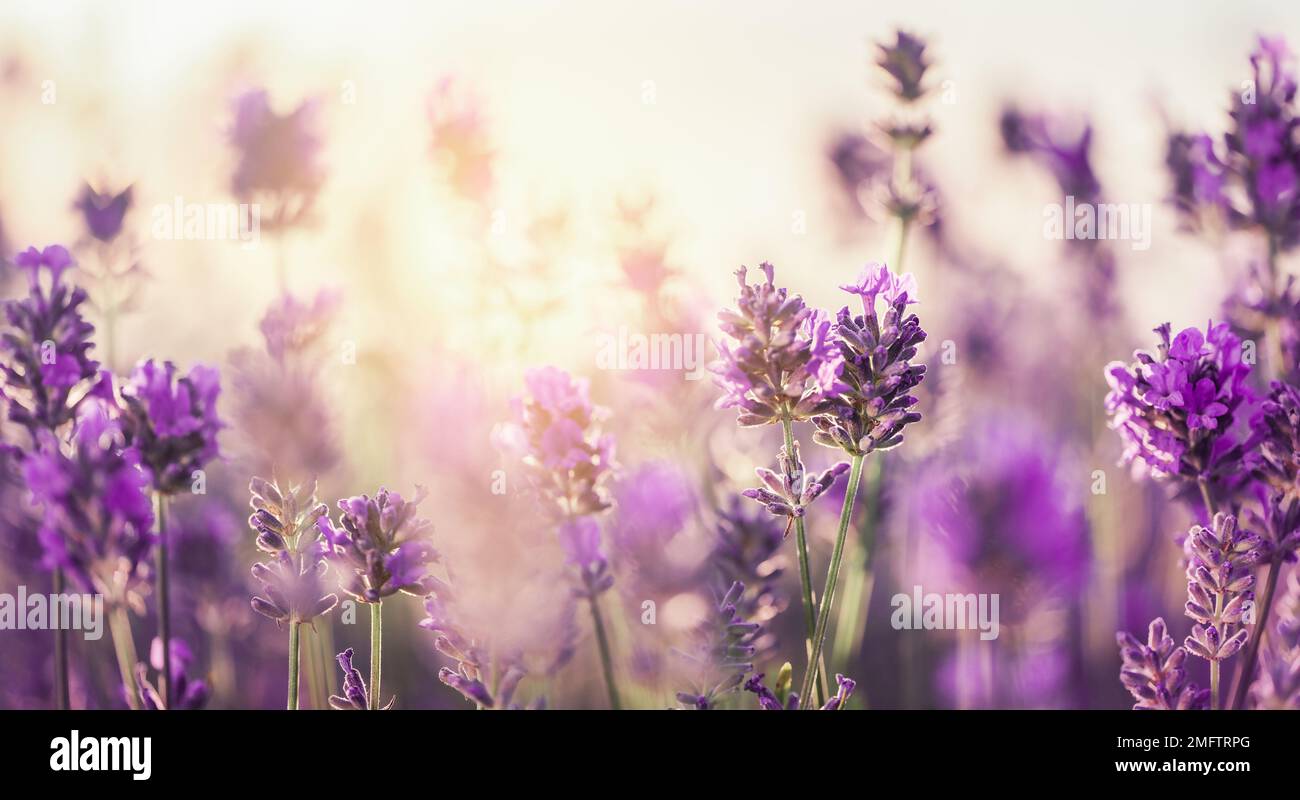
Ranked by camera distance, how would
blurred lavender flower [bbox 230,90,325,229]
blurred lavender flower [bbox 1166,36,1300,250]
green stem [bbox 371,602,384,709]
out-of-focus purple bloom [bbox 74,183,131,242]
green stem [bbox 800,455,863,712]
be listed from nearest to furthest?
green stem [bbox 800,455,863,712] → green stem [bbox 371,602,384,709] → blurred lavender flower [bbox 1166,36,1300,250] → out-of-focus purple bloom [bbox 74,183,131,242] → blurred lavender flower [bbox 230,90,325,229]

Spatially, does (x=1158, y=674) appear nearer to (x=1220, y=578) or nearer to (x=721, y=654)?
(x=1220, y=578)

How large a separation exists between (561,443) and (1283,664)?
1.05m

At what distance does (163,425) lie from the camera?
129cm

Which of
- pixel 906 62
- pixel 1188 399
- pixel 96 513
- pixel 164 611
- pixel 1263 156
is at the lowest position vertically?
pixel 164 611

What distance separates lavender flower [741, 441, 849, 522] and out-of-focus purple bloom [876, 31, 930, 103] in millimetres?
1027

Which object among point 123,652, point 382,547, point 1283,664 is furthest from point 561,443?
point 1283,664

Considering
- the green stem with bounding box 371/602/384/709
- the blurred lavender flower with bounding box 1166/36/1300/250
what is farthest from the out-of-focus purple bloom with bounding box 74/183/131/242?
the blurred lavender flower with bounding box 1166/36/1300/250

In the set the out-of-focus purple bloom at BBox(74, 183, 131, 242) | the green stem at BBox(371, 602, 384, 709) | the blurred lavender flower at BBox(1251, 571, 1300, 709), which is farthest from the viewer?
the out-of-focus purple bloom at BBox(74, 183, 131, 242)

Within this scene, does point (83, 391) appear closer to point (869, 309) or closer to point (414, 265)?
Answer: point (869, 309)

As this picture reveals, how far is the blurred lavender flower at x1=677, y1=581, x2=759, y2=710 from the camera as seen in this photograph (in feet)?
4.17

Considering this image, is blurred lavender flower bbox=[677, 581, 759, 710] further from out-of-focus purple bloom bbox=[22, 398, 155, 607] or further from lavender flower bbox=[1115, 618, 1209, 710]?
out-of-focus purple bloom bbox=[22, 398, 155, 607]

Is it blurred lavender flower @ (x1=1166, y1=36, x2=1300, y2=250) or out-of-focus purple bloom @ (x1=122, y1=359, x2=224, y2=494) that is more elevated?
blurred lavender flower @ (x1=1166, y1=36, x2=1300, y2=250)

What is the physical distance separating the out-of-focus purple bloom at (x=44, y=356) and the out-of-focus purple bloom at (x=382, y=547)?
44cm
